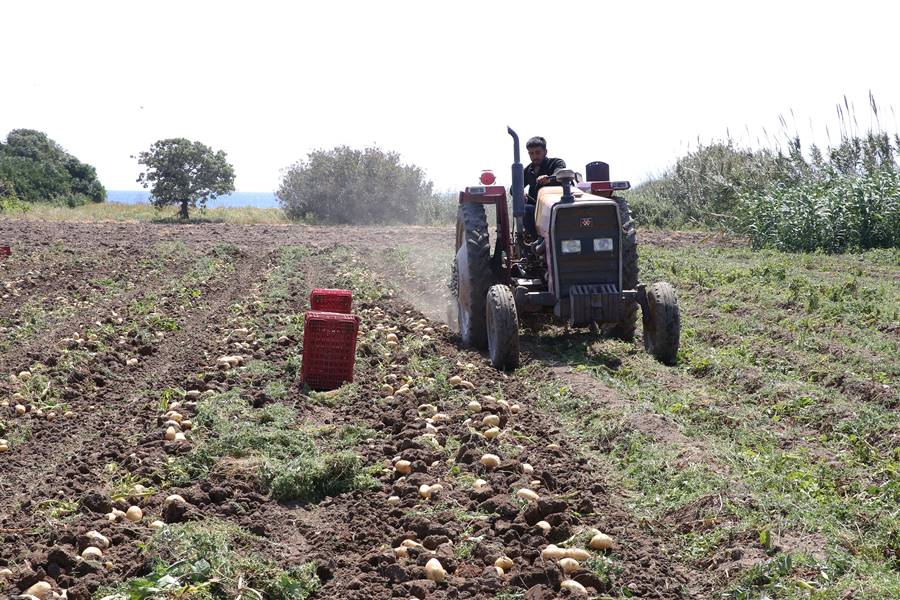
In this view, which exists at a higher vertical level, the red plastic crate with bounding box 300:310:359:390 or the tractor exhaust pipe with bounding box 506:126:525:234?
the tractor exhaust pipe with bounding box 506:126:525:234

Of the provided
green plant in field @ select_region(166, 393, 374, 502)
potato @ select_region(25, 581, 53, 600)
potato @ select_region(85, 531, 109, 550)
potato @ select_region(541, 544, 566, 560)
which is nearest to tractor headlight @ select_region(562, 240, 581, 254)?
green plant in field @ select_region(166, 393, 374, 502)

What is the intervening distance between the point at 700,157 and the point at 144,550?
74.2 ft

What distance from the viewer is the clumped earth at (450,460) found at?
13.8ft

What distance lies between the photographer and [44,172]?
41.7 m

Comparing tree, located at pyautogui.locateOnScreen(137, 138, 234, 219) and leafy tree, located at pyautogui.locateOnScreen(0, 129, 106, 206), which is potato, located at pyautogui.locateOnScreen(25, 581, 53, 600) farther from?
leafy tree, located at pyautogui.locateOnScreen(0, 129, 106, 206)

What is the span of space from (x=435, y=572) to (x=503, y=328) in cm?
399

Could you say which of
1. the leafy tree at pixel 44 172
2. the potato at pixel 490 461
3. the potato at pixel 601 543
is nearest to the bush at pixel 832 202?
the potato at pixel 490 461

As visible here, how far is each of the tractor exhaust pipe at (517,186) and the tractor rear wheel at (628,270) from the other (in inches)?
39.5

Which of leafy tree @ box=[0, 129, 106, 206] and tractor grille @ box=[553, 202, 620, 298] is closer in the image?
tractor grille @ box=[553, 202, 620, 298]

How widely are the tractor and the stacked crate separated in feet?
4.46

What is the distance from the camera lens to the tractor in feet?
26.9

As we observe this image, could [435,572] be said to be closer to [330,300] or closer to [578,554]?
[578,554]

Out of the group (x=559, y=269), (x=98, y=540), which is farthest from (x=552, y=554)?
(x=559, y=269)

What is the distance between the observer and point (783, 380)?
7.39 m
